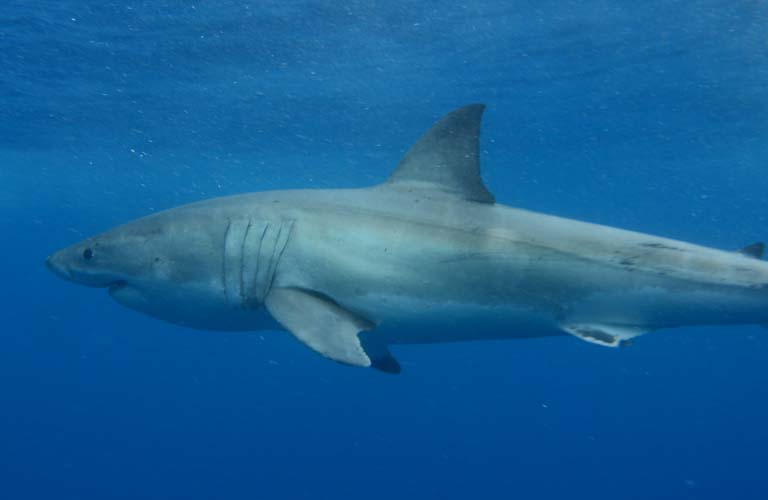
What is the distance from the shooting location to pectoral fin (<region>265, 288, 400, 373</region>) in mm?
4234

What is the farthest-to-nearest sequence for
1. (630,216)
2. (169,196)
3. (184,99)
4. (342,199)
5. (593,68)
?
(630,216) < (169,196) < (184,99) < (593,68) < (342,199)

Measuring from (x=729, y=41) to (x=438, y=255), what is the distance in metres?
18.5

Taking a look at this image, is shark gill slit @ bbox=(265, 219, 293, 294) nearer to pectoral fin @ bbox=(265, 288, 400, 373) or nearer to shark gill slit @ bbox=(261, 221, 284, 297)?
shark gill slit @ bbox=(261, 221, 284, 297)

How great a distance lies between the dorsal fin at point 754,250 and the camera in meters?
5.41

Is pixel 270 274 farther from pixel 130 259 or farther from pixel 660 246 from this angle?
pixel 660 246

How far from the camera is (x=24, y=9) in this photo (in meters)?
15.8

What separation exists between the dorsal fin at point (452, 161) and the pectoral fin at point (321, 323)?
1.36 meters

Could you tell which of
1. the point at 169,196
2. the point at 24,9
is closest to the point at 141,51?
the point at 24,9

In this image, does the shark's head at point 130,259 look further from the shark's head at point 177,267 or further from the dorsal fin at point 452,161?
the dorsal fin at point 452,161

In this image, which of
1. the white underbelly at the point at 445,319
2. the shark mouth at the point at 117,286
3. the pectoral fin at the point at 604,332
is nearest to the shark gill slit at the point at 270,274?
the white underbelly at the point at 445,319

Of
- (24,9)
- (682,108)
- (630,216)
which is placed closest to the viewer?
(24,9)

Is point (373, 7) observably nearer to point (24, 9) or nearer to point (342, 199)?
point (24, 9)

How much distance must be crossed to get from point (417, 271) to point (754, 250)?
2.88 metres

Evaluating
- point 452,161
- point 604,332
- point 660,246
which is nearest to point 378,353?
point 452,161
